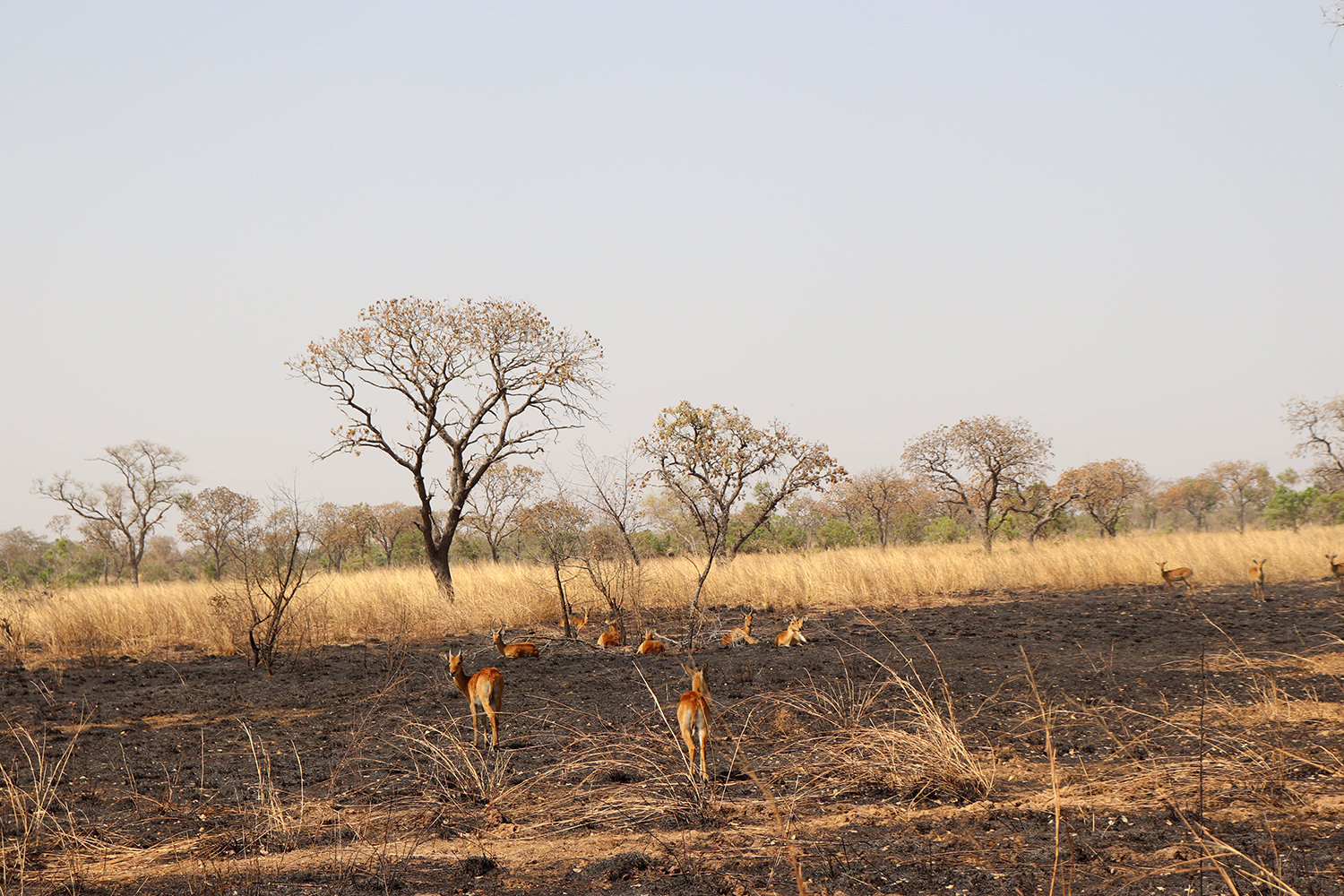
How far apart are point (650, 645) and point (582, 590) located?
444cm

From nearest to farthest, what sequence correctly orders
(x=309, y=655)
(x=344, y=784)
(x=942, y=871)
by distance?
(x=942, y=871) < (x=344, y=784) < (x=309, y=655)

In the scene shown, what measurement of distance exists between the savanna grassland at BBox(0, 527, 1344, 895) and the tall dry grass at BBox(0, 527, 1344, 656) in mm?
168

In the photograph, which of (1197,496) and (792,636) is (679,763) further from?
(1197,496)

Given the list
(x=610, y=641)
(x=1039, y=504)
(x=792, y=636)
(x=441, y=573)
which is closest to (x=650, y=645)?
(x=610, y=641)

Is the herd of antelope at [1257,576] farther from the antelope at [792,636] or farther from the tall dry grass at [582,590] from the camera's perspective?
the antelope at [792,636]

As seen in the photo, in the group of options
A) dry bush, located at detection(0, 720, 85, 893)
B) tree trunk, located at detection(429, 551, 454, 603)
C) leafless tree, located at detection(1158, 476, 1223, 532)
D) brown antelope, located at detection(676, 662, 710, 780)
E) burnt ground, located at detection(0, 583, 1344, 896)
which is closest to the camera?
burnt ground, located at detection(0, 583, 1344, 896)

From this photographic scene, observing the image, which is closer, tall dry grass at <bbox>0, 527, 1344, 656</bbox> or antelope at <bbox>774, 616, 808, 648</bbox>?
antelope at <bbox>774, 616, 808, 648</bbox>

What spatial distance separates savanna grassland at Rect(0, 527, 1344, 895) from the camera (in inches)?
153

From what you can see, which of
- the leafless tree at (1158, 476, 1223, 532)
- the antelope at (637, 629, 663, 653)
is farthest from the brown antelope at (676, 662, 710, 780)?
the leafless tree at (1158, 476, 1223, 532)

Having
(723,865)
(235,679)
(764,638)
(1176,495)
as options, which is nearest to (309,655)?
(235,679)

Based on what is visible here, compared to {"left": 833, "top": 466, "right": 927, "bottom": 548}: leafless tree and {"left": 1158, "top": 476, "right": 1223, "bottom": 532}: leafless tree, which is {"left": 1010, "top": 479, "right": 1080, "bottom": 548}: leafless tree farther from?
{"left": 1158, "top": 476, "right": 1223, "bottom": 532}: leafless tree

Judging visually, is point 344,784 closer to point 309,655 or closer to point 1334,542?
point 309,655

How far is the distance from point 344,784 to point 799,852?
3293 millimetres

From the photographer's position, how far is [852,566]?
1747 cm
